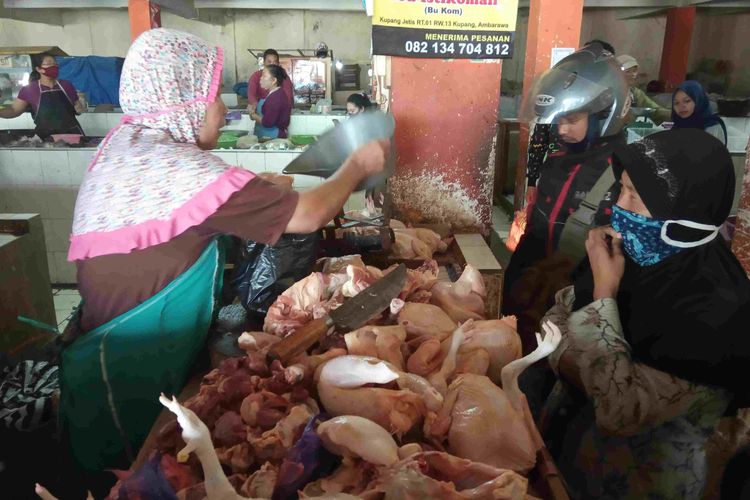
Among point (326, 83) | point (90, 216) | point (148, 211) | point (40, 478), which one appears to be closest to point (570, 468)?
point (148, 211)

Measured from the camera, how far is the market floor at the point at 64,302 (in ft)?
15.0

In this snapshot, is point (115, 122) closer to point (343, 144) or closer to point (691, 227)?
point (343, 144)

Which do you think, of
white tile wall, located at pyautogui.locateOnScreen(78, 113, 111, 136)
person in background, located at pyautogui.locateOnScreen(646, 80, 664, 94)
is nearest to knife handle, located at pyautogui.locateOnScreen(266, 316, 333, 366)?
white tile wall, located at pyautogui.locateOnScreen(78, 113, 111, 136)

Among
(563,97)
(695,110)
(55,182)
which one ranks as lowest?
(55,182)

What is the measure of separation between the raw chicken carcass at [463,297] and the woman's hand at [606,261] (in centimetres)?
37

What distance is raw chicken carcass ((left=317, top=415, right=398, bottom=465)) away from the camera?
110 centimetres

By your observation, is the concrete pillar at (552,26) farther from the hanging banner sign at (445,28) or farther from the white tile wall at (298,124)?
the white tile wall at (298,124)

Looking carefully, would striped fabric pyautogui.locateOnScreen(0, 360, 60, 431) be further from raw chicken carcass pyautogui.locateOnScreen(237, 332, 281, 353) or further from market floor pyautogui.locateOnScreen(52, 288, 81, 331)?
market floor pyautogui.locateOnScreen(52, 288, 81, 331)

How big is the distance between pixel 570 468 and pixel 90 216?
161 centimetres

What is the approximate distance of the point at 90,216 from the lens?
154cm

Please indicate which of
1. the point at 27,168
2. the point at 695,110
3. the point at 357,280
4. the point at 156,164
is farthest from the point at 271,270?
the point at 695,110

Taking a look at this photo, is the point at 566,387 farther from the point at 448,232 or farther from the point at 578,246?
the point at 448,232

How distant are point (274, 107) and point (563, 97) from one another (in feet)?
16.9

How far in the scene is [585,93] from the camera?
8.94ft
